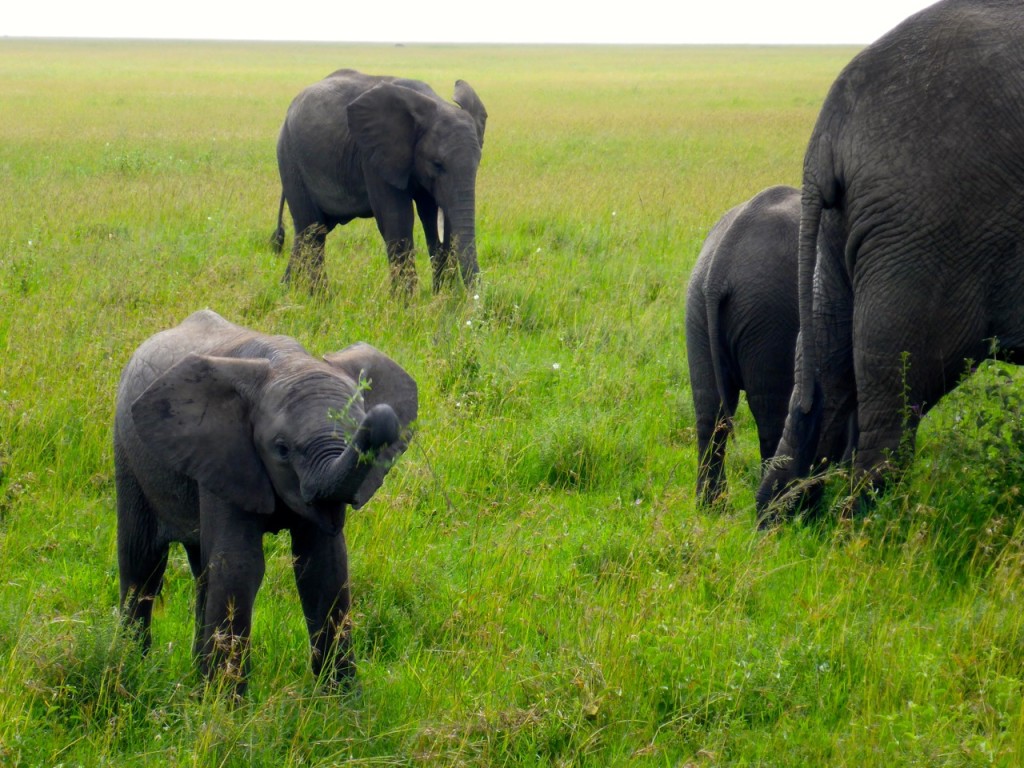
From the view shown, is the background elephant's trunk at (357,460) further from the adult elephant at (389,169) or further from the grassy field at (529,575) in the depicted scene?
the adult elephant at (389,169)

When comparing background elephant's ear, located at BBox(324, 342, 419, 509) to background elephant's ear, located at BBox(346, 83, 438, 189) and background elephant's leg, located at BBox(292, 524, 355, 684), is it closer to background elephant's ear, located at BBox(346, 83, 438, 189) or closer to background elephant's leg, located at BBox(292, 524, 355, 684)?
background elephant's leg, located at BBox(292, 524, 355, 684)

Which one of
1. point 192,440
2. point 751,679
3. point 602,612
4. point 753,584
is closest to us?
point 192,440

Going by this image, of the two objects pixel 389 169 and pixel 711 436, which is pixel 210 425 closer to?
pixel 711 436

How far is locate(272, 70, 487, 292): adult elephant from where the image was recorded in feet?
31.7

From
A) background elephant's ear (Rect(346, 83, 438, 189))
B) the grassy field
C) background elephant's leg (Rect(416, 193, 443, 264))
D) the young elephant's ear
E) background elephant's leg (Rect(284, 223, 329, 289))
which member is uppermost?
background elephant's ear (Rect(346, 83, 438, 189))

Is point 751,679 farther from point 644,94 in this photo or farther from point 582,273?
point 644,94

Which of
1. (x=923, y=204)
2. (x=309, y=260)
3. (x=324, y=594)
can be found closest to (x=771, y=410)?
(x=923, y=204)

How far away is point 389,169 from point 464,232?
1.03 metres

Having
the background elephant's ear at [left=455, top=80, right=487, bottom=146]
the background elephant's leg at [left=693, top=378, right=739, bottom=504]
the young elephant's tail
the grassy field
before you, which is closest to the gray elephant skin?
the grassy field

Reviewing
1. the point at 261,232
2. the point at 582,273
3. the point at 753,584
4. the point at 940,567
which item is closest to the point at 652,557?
the point at 753,584

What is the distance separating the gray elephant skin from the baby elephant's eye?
2.50 metres

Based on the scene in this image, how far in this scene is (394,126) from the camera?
997 cm

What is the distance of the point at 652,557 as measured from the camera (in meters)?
4.94

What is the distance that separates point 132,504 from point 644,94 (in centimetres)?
4977
